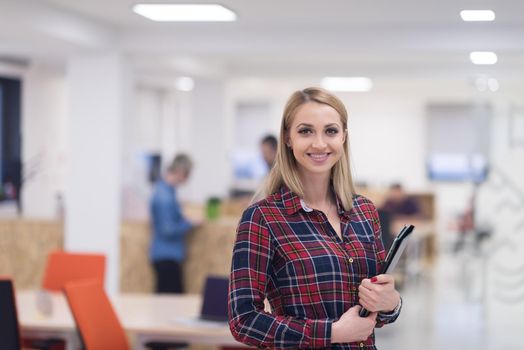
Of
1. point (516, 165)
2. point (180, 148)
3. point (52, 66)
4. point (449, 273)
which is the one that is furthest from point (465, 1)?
point (180, 148)

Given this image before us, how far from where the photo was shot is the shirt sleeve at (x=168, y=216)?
26.3ft

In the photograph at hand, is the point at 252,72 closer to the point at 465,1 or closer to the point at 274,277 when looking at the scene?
the point at 465,1

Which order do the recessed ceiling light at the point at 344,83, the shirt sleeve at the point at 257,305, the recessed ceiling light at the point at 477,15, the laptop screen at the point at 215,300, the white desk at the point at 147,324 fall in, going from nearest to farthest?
the shirt sleeve at the point at 257,305, the white desk at the point at 147,324, the laptop screen at the point at 215,300, the recessed ceiling light at the point at 477,15, the recessed ceiling light at the point at 344,83

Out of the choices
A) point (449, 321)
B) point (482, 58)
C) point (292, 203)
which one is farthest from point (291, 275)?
point (482, 58)

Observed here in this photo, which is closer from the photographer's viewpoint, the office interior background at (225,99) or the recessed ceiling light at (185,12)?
the recessed ceiling light at (185,12)

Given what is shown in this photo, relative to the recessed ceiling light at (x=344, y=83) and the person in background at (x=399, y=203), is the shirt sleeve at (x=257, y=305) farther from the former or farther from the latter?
the recessed ceiling light at (x=344, y=83)

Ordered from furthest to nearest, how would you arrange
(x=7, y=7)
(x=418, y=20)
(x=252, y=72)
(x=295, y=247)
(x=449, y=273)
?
(x=449, y=273) → (x=252, y=72) → (x=418, y=20) → (x=7, y=7) → (x=295, y=247)

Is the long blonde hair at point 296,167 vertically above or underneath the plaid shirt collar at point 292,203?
above

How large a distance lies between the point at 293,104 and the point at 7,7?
4490 millimetres

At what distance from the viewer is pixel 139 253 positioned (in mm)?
8508

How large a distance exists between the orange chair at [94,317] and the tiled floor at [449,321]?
13.6 feet

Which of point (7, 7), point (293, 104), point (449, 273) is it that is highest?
point (7, 7)

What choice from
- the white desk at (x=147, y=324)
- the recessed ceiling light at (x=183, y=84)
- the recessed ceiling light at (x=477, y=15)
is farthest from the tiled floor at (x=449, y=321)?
the recessed ceiling light at (x=183, y=84)

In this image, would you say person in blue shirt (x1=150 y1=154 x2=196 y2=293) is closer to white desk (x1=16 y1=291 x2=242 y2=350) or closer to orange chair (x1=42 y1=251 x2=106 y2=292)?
orange chair (x1=42 y1=251 x2=106 y2=292)
